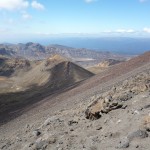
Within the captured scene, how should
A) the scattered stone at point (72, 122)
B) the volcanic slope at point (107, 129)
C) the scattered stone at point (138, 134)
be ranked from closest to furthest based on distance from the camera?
the scattered stone at point (138, 134)
the volcanic slope at point (107, 129)
the scattered stone at point (72, 122)

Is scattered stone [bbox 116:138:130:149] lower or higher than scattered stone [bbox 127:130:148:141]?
lower

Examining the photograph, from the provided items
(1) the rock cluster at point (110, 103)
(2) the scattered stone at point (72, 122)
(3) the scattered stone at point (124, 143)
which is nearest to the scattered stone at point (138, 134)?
(3) the scattered stone at point (124, 143)

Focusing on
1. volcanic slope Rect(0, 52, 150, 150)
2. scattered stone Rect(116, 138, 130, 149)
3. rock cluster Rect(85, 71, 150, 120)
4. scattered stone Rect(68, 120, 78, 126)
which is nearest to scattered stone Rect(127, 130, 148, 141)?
volcanic slope Rect(0, 52, 150, 150)

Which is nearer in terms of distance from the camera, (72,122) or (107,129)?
(107,129)

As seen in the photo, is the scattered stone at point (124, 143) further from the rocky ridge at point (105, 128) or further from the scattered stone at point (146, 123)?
the scattered stone at point (146, 123)

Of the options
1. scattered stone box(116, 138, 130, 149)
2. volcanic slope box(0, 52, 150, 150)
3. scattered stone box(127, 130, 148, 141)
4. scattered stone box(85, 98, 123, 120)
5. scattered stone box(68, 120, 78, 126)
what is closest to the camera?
scattered stone box(116, 138, 130, 149)

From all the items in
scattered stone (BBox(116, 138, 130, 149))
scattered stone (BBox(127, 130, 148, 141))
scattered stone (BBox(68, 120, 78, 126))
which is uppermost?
scattered stone (BBox(127, 130, 148, 141))

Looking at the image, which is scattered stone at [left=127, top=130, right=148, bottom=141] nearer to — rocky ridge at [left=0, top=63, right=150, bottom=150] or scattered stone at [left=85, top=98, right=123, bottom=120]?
rocky ridge at [left=0, top=63, right=150, bottom=150]

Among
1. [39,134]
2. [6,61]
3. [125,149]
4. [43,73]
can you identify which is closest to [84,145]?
[125,149]

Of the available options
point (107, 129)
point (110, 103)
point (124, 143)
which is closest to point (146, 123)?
point (124, 143)

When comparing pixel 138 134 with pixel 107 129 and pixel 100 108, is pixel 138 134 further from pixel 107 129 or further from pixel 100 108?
pixel 100 108

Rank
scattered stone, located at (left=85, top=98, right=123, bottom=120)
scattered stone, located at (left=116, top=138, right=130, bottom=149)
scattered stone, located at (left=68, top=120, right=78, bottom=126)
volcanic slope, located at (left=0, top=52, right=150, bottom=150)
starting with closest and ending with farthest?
scattered stone, located at (left=116, top=138, right=130, bottom=149), volcanic slope, located at (left=0, top=52, right=150, bottom=150), scattered stone, located at (left=85, top=98, right=123, bottom=120), scattered stone, located at (left=68, top=120, right=78, bottom=126)

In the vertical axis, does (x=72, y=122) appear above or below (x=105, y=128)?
below

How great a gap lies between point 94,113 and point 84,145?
262 cm
